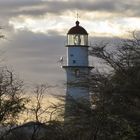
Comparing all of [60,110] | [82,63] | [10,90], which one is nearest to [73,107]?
[60,110]

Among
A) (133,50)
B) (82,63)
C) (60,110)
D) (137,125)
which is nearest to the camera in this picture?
(137,125)

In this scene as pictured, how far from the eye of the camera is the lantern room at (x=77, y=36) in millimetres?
63438

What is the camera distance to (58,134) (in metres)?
32.7

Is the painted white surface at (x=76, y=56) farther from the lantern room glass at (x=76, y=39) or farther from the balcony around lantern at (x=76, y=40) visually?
the lantern room glass at (x=76, y=39)

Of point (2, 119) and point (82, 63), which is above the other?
point (82, 63)

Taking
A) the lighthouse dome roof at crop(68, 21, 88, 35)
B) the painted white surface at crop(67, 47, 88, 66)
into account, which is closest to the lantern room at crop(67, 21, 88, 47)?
the lighthouse dome roof at crop(68, 21, 88, 35)

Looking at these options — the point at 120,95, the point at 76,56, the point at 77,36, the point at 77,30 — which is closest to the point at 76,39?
the point at 77,36

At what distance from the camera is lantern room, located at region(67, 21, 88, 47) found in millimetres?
63438

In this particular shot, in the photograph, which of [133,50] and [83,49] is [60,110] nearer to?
[133,50]

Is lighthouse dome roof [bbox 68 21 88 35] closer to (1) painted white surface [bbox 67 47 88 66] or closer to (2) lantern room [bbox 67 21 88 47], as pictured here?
(2) lantern room [bbox 67 21 88 47]

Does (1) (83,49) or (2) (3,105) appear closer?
(2) (3,105)

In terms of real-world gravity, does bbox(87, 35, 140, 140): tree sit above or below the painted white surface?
below

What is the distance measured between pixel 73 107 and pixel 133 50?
3726 millimetres

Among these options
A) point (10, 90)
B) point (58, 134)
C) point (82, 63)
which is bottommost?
point (58, 134)
